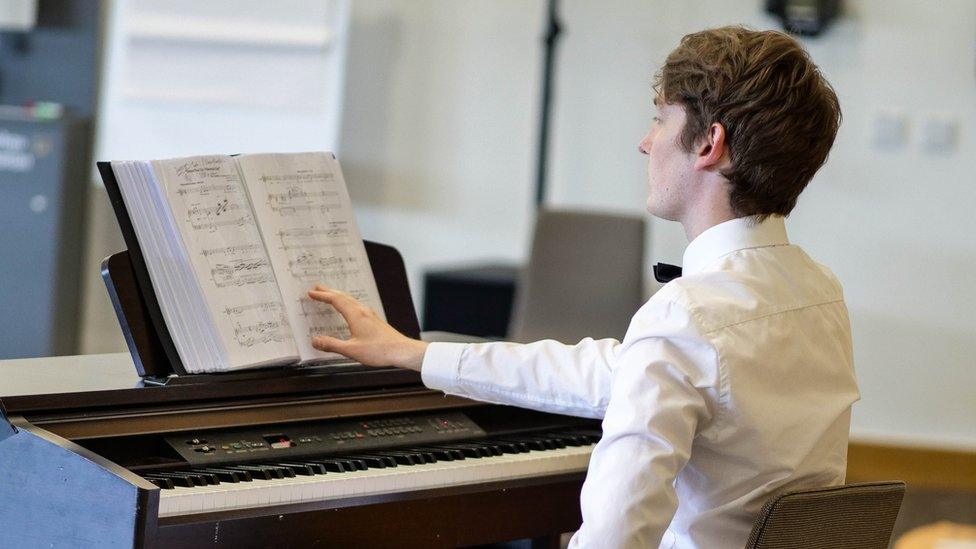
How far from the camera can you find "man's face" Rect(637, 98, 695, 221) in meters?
1.65

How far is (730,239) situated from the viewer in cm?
164

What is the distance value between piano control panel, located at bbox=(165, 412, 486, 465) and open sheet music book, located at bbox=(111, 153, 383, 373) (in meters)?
0.10

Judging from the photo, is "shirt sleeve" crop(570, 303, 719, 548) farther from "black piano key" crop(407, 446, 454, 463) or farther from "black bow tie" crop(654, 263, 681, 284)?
"black piano key" crop(407, 446, 454, 463)

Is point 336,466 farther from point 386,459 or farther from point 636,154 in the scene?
point 636,154

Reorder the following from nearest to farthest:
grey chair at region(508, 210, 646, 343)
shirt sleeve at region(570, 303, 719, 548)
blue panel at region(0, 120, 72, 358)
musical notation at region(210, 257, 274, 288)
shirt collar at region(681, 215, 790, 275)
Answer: shirt sleeve at region(570, 303, 719, 548) → shirt collar at region(681, 215, 790, 275) → musical notation at region(210, 257, 274, 288) → grey chair at region(508, 210, 646, 343) → blue panel at region(0, 120, 72, 358)

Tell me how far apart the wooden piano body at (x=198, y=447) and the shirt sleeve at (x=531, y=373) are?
19 centimetres

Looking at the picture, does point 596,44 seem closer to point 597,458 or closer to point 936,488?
point 936,488

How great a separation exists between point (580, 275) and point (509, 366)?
2.27 m

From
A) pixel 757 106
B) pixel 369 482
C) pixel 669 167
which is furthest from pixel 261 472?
pixel 757 106

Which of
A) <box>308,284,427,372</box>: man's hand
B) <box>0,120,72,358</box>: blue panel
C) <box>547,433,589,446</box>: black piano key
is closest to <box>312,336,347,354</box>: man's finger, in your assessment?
<box>308,284,427,372</box>: man's hand

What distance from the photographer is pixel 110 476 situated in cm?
156

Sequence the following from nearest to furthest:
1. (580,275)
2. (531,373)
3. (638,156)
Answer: (531,373) → (580,275) → (638,156)

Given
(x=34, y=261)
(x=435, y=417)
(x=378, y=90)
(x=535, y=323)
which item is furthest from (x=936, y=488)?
(x=34, y=261)

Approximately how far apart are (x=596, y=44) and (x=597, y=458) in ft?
11.8
